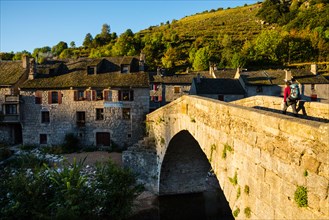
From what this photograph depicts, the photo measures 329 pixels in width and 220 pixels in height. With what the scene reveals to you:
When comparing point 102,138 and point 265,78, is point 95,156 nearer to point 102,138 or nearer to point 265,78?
point 102,138

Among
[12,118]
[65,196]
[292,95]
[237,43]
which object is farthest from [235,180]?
[237,43]

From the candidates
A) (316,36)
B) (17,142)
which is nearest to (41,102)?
(17,142)

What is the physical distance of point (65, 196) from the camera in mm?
12680

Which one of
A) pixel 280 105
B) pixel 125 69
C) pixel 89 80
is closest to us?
pixel 280 105

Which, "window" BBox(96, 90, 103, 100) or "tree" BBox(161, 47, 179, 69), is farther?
"tree" BBox(161, 47, 179, 69)

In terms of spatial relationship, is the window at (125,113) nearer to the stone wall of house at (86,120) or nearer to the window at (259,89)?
the stone wall of house at (86,120)

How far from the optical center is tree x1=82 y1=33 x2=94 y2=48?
95.0 metres

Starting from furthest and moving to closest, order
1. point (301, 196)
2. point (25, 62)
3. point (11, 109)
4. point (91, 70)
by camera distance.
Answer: point (25, 62)
point (91, 70)
point (11, 109)
point (301, 196)

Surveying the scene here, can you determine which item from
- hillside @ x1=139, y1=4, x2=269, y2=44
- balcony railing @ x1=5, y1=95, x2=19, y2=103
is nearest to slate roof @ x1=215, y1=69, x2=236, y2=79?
balcony railing @ x1=5, y1=95, x2=19, y2=103

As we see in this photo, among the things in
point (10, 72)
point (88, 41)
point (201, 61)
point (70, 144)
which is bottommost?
point (70, 144)

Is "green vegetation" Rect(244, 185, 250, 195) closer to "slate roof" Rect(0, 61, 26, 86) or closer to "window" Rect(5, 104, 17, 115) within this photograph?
"window" Rect(5, 104, 17, 115)

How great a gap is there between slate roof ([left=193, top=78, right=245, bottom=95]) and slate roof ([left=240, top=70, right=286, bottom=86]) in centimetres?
133

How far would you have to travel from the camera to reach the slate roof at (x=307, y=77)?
116 ft

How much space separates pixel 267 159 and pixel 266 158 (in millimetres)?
45
